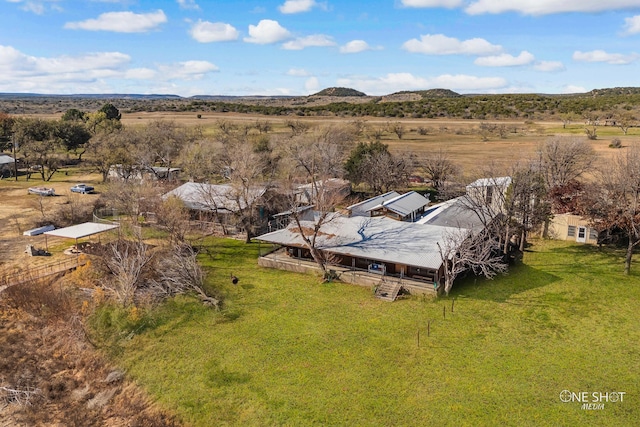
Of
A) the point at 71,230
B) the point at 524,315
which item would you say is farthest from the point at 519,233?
the point at 71,230

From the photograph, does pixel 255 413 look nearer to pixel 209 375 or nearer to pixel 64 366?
pixel 209 375

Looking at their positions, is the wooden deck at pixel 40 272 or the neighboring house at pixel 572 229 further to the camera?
the neighboring house at pixel 572 229

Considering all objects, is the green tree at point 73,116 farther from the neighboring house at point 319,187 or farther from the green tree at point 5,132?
the neighboring house at point 319,187

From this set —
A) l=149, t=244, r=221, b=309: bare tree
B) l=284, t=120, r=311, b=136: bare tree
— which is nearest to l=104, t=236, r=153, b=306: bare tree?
l=149, t=244, r=221, b=309: bare tree

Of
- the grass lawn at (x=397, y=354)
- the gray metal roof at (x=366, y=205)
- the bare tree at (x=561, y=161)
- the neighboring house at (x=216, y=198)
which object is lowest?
the grass lawn at (x=397, y=354)

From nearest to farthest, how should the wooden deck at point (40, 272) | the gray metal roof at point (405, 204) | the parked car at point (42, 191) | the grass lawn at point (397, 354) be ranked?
the grass lawn at point (397, 354), the wooden deck at point (40, 272), the gray metal roof at point (405, 204), the parked car at point (42, 191)

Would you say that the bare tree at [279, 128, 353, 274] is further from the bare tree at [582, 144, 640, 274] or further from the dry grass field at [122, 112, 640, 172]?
the bare tree at [582, 144, 640, 274]

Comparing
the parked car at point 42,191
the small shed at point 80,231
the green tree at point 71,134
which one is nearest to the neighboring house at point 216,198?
the small shed at point 80,231
